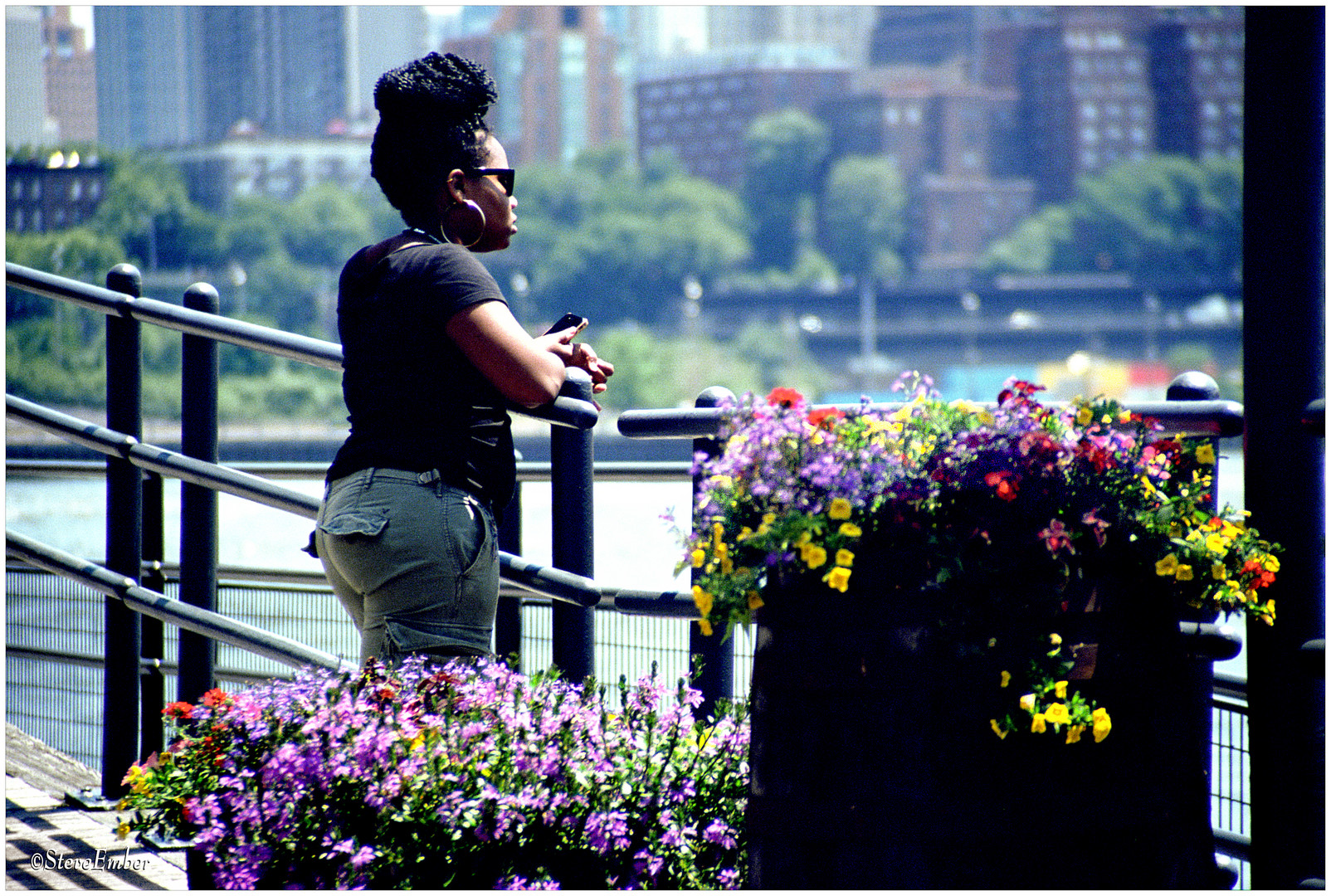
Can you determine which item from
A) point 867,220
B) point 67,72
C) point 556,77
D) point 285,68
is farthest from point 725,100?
point 67,72

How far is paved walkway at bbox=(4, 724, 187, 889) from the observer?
2838 millimetres

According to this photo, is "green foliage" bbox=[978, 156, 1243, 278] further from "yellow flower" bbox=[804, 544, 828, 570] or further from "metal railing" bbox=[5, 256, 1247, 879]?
"yellow flower" bbox=[804, 544, 828, 570]

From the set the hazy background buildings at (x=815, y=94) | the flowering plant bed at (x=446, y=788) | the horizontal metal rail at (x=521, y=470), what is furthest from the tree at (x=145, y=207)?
the flowering plant bed at (x=446, y=788)

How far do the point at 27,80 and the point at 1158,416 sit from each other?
4.66 metres

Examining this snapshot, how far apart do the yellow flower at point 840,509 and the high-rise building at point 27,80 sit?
11.7 feet

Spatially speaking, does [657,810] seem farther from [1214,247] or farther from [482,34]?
[482,34]

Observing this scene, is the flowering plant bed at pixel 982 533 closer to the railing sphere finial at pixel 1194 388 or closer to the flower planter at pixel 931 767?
the flower planter at pixel 931 767

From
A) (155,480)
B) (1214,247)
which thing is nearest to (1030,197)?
(1214,247)

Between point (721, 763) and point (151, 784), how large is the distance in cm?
88

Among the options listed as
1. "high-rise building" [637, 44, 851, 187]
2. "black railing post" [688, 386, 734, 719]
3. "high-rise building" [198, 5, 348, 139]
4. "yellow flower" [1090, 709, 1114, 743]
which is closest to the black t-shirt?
"black railing post" [688, 386, 734, 719]

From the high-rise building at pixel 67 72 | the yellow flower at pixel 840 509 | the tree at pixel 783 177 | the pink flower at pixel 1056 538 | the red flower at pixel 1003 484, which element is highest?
the tree at pixel 783 177

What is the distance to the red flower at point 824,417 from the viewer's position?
2.02m

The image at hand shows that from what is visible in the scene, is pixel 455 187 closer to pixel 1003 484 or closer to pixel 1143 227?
pixel 1003 484

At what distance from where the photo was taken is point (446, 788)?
2088 millimetres
